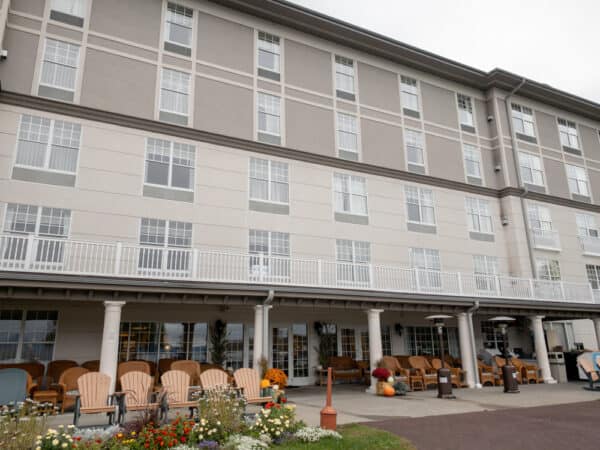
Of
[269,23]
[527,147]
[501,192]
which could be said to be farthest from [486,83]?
[269,23]

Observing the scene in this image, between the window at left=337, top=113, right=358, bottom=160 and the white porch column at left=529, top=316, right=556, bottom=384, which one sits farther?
the window at left=337, top=113, right=358, bottom=160

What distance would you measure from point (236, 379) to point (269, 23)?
617 inches

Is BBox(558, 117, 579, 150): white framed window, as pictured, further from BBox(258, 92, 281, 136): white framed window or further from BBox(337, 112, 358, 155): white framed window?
BBox(258, 92, 281, 136): white framed window

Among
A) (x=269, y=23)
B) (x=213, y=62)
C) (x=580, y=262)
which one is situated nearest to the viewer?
(x=213, y=62)

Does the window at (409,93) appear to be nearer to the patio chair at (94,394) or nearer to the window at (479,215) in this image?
the window at (479,215)

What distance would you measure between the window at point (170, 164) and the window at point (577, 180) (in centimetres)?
2203

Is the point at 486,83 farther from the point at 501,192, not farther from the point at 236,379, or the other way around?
the point at 236,379

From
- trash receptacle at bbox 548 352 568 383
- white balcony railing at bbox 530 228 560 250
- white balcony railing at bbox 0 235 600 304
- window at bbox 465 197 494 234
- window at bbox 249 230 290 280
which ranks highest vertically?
window at bbox 465 197 494 234

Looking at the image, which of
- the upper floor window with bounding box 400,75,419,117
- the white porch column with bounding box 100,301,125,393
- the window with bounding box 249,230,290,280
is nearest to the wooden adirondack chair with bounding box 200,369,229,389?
the white porch column with bounding box 100,301,125,393

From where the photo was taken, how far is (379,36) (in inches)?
846

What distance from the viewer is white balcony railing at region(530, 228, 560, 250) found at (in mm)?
23188

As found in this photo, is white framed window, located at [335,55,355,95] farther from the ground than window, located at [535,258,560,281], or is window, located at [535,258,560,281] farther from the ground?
white framed window, located at [335,55,355,95]

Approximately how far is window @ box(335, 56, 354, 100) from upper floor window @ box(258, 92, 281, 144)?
3451mm

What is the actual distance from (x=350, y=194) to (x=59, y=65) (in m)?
12.2
